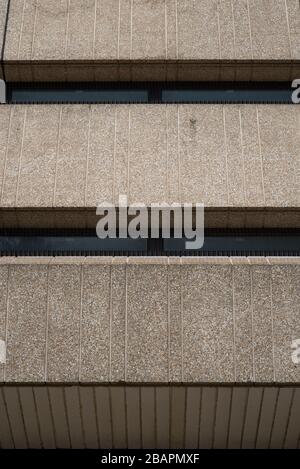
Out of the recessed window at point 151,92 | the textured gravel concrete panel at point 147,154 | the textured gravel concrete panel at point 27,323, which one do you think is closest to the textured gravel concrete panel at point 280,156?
the recessed window at point 151,92

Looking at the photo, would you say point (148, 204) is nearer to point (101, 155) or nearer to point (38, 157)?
point (101, 155)

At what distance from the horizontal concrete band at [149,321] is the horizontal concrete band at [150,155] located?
2.00 meters

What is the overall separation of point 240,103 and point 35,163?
6305 mm

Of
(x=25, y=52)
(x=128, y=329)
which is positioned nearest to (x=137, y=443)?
(x=128, y=329)

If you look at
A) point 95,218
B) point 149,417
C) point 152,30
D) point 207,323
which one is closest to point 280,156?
point 207,323

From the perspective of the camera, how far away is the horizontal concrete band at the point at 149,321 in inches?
413

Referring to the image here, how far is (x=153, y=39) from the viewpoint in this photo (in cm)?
1423

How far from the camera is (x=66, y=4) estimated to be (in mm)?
14672

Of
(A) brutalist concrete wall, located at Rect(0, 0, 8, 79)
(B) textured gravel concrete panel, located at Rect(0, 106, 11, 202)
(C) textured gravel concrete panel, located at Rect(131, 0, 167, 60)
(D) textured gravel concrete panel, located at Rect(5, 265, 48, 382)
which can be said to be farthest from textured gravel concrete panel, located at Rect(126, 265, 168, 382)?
(A) brutalist concrete wall, located at Rect(0, 0, 8, 79)

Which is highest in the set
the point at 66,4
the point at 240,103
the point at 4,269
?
the point at 66,4

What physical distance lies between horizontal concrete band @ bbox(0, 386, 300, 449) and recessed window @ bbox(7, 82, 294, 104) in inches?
339

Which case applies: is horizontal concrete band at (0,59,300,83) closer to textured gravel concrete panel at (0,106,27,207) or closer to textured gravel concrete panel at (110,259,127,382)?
textured gravel concrete panel at (0,106,27,207)

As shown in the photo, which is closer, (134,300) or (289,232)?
(134,300)

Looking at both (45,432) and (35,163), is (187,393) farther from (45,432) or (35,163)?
(35,163)
